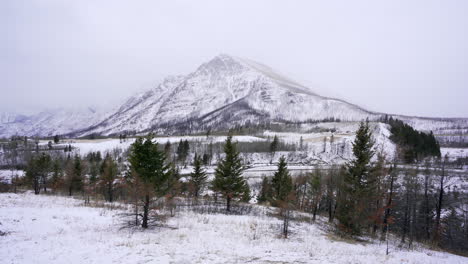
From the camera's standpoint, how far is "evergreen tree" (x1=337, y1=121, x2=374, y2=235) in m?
20.9

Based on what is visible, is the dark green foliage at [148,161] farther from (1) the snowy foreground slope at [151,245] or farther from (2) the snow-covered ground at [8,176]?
(2) the snow-covered ground at [8,176]

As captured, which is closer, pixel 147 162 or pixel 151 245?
pixel 151 245

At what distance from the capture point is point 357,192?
21.2 metres

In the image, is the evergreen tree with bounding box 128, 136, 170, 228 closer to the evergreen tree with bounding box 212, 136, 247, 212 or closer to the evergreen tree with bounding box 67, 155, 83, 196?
the evergreen tree with bounding box 212, 136, 247, 212

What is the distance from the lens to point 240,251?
13.0 meters

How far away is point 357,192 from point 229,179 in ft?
50.5

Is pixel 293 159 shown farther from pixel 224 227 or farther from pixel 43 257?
pixel 43 257

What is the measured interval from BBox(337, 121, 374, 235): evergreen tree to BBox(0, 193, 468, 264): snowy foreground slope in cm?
487

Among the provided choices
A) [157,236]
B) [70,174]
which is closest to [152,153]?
[157,236]

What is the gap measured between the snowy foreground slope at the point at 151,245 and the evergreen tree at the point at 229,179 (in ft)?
35.8

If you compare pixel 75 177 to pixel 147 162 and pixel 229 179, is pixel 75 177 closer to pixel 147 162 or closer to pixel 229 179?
pixel 229 179

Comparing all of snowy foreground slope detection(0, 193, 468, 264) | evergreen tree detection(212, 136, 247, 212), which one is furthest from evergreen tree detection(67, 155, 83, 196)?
evergreen tree detection(212, 136, 247, 212)

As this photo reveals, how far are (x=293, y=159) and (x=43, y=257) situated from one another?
374 ft

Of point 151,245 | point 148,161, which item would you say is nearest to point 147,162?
point 148,161
